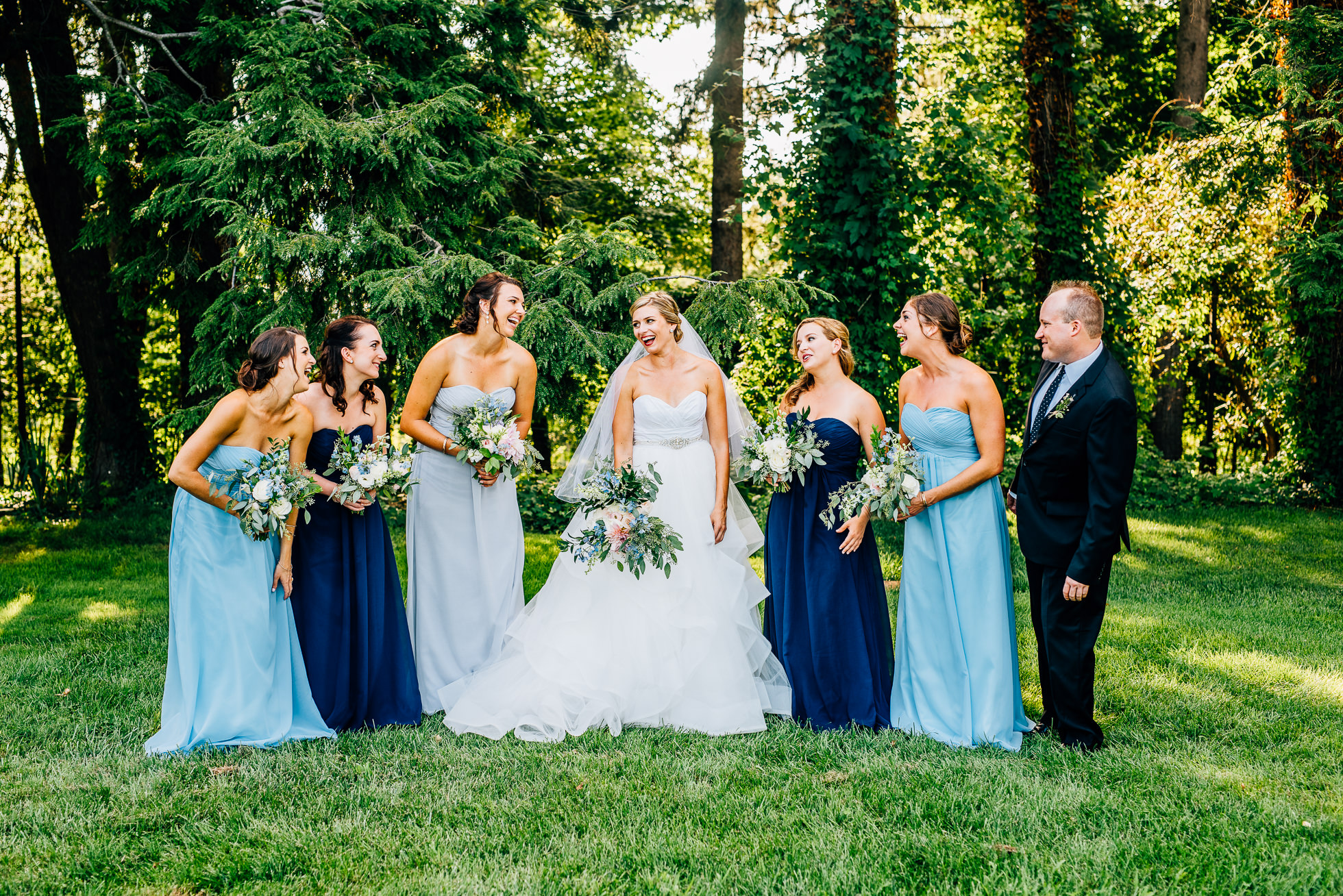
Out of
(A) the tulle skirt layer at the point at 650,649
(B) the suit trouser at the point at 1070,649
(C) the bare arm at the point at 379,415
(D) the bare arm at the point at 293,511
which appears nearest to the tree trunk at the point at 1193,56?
(B) the suit trouser at the point at 1070,649

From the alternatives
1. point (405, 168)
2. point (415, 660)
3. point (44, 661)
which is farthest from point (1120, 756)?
point (405, 168)

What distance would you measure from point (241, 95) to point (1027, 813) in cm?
928

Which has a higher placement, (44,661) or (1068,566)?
(1068,566)

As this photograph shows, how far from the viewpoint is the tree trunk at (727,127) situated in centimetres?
1466

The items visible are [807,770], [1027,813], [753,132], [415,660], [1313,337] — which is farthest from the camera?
[1313,337]

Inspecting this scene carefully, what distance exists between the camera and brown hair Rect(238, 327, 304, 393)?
15.5 ft

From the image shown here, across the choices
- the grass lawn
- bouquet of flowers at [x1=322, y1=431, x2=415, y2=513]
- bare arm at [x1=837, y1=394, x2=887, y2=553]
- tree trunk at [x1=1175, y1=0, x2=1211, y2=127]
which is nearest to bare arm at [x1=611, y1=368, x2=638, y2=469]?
bouquet of flowers at [x1=322, y1=431, x2=415, y2=513]

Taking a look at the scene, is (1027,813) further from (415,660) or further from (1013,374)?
(1013,374)

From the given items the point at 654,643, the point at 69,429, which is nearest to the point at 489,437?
the point at 654,643

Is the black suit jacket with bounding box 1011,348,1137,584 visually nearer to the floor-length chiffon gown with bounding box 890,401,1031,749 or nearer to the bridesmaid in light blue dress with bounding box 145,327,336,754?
the floor-length chiffon gown with bounding box 890,401,1031,749

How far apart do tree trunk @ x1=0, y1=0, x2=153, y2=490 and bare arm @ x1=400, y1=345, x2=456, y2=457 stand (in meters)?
9.19

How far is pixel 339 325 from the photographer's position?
210 inches

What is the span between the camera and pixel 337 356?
5332 millimetres

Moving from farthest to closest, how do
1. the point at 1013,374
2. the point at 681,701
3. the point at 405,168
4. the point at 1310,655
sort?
1. the point at 1013,374
2. the point at 405,168
3. the point at 1310,655
4. the point at 681,701
